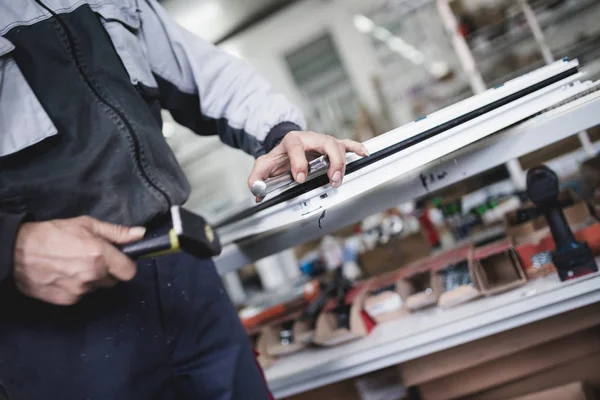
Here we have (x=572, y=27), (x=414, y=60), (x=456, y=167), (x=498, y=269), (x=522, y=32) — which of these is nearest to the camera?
(x=456, y=167)

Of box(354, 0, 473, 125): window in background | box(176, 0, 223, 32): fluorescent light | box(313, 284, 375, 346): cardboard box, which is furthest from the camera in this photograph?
box(176, 0, 223, 32): fluorescent light

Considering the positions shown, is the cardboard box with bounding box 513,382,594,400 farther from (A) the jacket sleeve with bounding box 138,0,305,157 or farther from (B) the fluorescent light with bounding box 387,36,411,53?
(B) the fluorescent light with bounding box 387,36,411,53

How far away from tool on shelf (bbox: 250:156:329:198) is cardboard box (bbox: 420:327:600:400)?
0.66 metres

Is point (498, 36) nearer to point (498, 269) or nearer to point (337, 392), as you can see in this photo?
point (498, 269)

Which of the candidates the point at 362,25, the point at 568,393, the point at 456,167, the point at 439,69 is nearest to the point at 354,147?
the point at 456,167

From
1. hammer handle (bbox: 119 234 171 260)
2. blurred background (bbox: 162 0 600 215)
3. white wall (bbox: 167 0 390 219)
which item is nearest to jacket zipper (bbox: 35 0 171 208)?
hammer handle (bbox: 119 234 171 260)

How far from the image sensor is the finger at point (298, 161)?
0.80 metres

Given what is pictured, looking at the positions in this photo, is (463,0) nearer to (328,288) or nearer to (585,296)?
(328,288)

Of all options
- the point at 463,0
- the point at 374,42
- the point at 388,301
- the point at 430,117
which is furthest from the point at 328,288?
the point at 374,42

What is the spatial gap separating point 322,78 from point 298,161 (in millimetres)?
6029

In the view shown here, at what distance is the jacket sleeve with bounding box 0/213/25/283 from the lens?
609mm

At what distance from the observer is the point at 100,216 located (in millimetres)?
814

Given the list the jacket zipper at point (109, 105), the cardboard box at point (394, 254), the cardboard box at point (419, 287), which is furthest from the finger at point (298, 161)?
the cardboard box at point (394, 254)

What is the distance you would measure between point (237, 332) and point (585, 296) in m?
0.70
